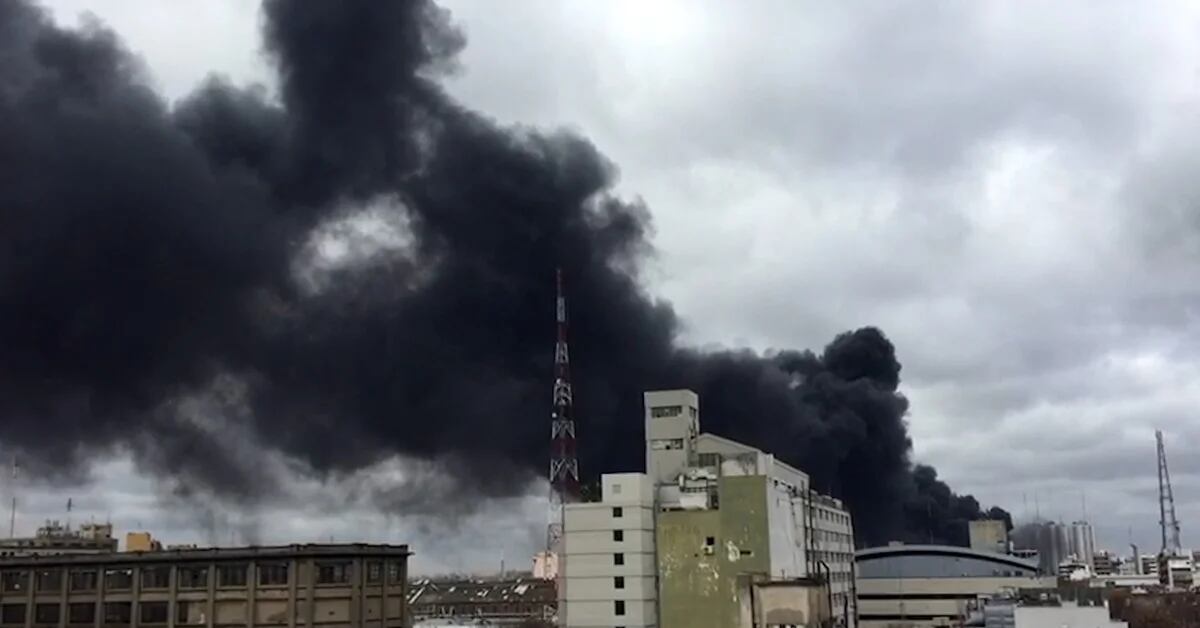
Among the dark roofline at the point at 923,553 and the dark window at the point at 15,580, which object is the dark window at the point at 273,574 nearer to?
the dark window at the point at 15,580

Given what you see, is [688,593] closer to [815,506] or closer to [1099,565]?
[815,506]

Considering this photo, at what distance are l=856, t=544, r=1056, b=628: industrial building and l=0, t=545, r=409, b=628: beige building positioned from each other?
5193cm

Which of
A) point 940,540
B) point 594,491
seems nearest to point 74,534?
point 594,491

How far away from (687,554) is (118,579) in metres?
33.8

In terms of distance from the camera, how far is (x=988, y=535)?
410ft

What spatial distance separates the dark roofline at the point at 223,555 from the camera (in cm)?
5931

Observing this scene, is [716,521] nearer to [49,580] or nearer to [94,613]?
[94,613]

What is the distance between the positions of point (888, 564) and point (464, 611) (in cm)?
6891

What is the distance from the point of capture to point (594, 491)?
264ft

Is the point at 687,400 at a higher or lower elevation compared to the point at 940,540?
higher

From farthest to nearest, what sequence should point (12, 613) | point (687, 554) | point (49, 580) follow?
point (687, 554) < point (12, 613) < point (49, 580)

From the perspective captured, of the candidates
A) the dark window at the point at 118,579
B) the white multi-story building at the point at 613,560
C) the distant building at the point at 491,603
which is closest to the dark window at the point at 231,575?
the dark window at the point at 118,579

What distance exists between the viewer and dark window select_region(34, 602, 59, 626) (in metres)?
63.2

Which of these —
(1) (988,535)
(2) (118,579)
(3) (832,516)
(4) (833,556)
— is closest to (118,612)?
(2) (118,579)
